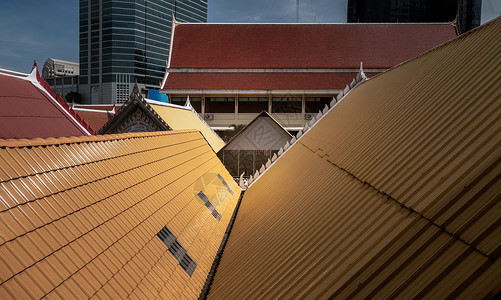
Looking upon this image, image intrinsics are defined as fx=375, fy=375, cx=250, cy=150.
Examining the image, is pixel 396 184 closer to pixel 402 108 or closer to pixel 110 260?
pixel 402 108

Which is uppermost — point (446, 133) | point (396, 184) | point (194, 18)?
point (194, 18)

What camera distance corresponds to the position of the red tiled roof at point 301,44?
40.0m

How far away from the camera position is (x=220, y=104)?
39406 mm

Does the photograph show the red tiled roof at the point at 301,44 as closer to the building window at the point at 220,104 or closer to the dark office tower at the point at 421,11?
the building window at the point at 220,104

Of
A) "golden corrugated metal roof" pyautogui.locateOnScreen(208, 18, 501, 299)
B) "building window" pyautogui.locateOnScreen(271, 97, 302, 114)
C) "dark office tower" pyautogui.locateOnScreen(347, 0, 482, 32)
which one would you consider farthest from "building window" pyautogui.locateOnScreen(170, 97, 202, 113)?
"dark office tower" pyautogui.locateOnScreen(347, 0, 482, 32)

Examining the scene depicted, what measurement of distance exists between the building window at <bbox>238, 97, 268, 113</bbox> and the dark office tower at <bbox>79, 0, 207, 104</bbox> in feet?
192

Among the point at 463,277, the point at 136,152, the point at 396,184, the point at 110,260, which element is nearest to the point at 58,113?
the point at 136,152

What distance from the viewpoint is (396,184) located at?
13.7 ft

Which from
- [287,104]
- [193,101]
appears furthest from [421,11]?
[193,101]

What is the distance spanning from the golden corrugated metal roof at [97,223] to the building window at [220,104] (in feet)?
102

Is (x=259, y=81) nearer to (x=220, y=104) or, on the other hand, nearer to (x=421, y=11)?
(x=220, y=104)

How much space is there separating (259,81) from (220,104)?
15.6ft

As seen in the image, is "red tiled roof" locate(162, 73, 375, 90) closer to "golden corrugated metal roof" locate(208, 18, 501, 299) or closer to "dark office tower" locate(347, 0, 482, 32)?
"golden corrugated metal roof" locate(208, 18, 501, 299)

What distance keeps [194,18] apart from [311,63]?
3462 inches
